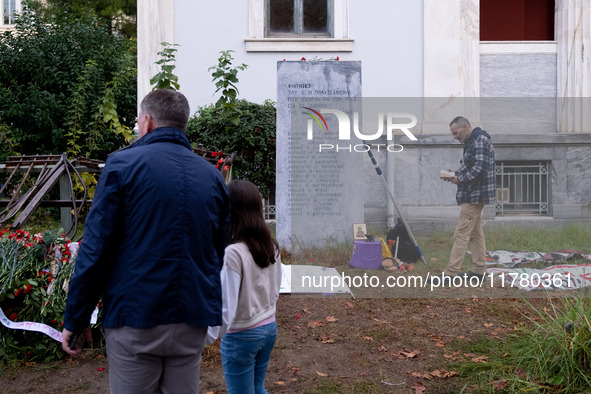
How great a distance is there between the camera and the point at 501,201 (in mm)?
5969

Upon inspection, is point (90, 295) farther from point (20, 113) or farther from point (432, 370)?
point (20, 113)

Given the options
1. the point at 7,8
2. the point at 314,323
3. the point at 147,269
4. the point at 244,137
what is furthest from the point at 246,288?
the point at 7,8

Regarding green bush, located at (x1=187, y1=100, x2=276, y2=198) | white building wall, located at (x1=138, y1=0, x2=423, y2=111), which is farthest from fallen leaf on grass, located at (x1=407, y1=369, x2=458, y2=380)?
white building wall, located at (x1=138, y1=0, x2=423, y2=111)

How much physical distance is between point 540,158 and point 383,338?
2.66 meters

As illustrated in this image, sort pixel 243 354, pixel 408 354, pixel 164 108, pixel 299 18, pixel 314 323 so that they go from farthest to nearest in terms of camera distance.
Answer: pixel 299 18 → pixel 314 323 → pixel 408 354 → pixel 243 354 → pixel 164 108

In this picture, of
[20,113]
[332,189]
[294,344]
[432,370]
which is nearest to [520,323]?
[432,370]

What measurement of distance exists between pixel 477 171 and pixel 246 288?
137 inches

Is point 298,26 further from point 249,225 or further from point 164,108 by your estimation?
point 164,108

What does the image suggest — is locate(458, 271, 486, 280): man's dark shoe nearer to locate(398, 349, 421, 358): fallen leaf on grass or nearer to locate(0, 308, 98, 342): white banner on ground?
locate(398, 349, 421, 358): fallen leaf on grass

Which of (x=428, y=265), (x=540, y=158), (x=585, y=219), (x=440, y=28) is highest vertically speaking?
(x=440, y=28)

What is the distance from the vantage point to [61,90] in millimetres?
11570

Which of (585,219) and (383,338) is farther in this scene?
(585,219)

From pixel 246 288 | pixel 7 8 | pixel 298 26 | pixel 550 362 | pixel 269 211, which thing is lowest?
pixel 550 362

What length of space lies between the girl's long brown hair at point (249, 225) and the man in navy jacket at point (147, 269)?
0.54 metres
